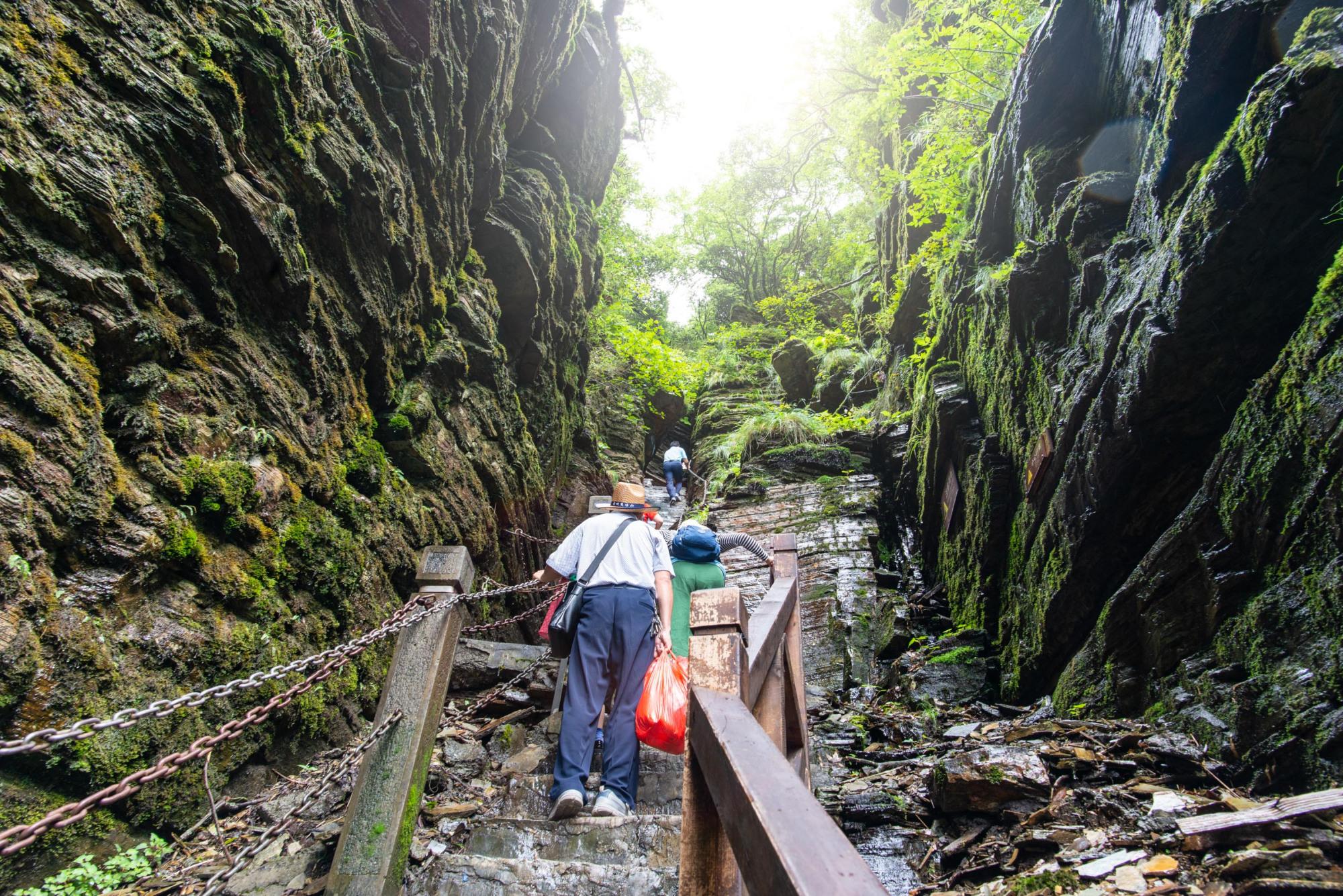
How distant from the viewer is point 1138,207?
4.78m

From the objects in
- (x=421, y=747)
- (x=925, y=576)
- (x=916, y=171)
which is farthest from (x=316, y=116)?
(x=925, y=576)

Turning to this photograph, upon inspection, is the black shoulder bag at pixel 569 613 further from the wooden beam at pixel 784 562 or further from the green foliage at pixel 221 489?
the green foliage at pixel 221 489

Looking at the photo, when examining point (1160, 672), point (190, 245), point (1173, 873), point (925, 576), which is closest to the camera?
point (1173, 873)

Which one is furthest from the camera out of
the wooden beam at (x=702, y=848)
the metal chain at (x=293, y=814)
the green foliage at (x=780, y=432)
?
the green foliage at (x=780, y=432)

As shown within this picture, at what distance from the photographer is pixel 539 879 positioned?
301 cm

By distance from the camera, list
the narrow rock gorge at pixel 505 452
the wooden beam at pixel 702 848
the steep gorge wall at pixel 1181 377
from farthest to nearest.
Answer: the steep gorge wall at pixel 1181 377 < the narrow rock gorge at pixel 505 452 < the wooden beam at pixel 702 848

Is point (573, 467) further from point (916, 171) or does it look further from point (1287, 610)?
point (1287, 610)

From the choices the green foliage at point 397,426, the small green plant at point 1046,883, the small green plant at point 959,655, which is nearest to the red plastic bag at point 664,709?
the small green plant at point 1046,883

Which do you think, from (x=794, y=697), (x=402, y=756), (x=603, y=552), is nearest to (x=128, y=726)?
(x=402, y=756)

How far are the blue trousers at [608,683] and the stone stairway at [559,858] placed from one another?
208mm

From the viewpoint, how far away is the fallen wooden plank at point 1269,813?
7.89 feet

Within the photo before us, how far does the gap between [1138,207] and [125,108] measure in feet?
22.0

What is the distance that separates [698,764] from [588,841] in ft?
5.99

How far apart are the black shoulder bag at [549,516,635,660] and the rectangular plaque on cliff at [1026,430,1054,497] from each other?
13.5 ft
